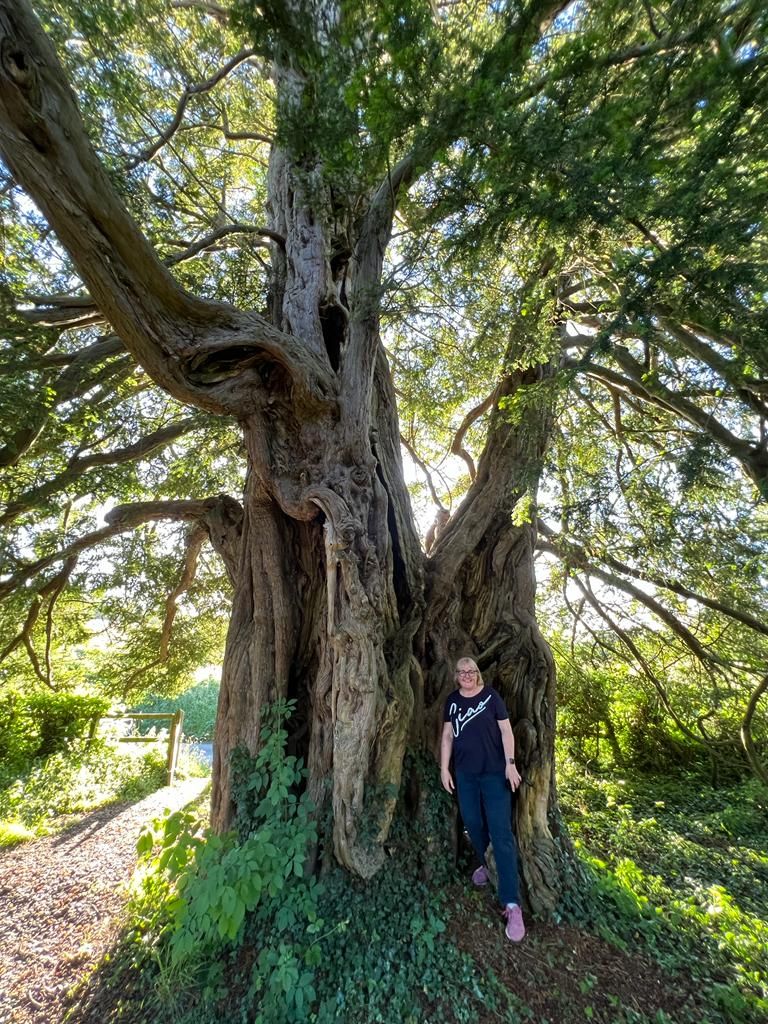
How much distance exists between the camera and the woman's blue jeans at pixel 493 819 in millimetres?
2699

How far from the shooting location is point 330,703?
3121 mm

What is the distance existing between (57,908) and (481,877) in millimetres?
3781

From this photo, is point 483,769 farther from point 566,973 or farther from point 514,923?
point 566,973

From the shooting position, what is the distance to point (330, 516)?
9.97ft

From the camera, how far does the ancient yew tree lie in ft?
6.98

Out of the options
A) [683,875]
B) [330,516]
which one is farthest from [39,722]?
[683,875]

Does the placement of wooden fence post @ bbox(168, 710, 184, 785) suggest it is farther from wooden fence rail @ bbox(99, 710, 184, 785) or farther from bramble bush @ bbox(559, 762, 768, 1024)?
bramble bush @ bbox(559, 762, 768, 1024)

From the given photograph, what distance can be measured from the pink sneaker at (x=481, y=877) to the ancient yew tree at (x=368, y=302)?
1.06ft

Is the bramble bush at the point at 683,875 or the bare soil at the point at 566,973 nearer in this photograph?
the bare soil at the point at 566,973

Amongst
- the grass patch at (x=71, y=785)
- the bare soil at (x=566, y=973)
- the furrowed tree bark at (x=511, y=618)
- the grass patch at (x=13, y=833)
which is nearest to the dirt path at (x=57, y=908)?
the grass patch at (x=13, y=833)

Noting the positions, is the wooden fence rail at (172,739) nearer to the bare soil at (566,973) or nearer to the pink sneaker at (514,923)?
the bare soil at (566,973)

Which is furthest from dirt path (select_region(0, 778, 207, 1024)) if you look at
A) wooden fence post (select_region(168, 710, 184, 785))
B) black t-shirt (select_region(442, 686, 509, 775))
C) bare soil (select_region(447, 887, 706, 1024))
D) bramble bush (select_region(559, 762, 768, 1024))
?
bramble bush (select_region(559, 762, 768, 1024))

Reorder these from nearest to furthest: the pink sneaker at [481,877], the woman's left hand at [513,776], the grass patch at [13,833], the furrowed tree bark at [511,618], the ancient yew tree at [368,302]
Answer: the ancient yew tree at [368,302] < the woman's left hand at [513,776] < the pink sneaker at [481,877] < the furrowed tree bark at [511,618] < the grass patch at [13,833]

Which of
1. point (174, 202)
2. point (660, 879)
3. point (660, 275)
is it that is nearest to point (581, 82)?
point (660, 275)
